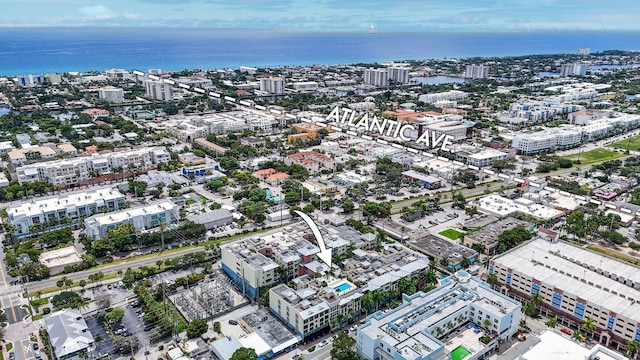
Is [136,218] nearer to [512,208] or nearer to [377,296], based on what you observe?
[377,296]

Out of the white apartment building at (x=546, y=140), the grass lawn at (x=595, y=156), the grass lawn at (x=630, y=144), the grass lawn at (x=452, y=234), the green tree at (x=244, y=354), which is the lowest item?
the grass lawn at (x=452, y=234)

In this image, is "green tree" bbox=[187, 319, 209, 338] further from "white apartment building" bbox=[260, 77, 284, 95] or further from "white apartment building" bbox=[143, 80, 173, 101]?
"white apartment building" bbox=[260, 77, 284, 95]

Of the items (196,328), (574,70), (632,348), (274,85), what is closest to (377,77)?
(274,85)

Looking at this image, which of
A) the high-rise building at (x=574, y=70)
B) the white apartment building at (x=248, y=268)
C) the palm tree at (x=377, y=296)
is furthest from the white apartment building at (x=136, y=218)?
the high-rise building at (x=574, y=70)

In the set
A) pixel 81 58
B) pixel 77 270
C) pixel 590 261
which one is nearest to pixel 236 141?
pixel 77 270

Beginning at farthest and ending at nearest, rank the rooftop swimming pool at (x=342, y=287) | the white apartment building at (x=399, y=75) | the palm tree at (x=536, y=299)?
1. the white apartment building at (x=399, y=75)
2. the palm tree at (x=536, y=299)
3. the rooftop swimming pool at (x=342, y=287)

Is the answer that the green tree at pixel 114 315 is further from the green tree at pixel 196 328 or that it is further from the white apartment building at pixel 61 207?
the white apartment building at pixel 61 207
